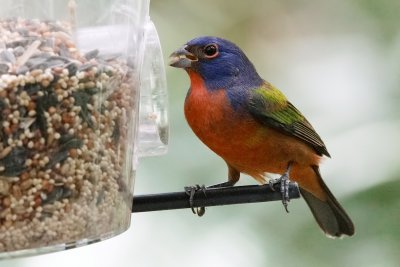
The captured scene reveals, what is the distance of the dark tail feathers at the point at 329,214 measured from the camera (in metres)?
4.70

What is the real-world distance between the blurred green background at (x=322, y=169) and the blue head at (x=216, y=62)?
392 millimetres

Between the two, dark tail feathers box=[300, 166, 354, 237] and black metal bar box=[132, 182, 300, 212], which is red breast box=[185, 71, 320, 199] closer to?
dark tail feathers box=[300, 166, 354, 237]

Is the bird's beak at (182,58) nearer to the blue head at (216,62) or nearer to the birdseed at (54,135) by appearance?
the blue head at (216,62)

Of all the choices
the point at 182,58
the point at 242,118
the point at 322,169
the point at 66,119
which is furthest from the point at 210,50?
the point at 66,119

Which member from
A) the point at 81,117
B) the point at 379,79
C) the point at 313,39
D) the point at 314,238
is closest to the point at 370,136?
the point at 379,79

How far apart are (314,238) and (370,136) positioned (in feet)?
1.96

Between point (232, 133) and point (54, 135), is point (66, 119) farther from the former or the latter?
point (232, 133)

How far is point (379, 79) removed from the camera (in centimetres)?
461

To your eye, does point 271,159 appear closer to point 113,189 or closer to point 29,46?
point 113,189

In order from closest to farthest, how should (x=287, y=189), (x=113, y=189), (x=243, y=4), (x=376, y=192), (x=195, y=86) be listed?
Answer: 1. (x=113, y=189)
2. (x=287, y=189)
3. (x=376, y=192)
4. (x=195, y=86)
5. (x=243, y=4)

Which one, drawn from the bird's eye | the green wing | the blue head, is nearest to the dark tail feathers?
the green wing

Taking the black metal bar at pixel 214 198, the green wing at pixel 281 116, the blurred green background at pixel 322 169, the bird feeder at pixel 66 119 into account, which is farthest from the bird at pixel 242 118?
the bird feeder at pixel 66 119

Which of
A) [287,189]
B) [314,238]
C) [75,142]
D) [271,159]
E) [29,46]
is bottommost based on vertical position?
[314,238]

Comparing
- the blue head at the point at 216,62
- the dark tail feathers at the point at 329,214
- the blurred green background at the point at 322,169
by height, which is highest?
the blue head at the point at 216,62
